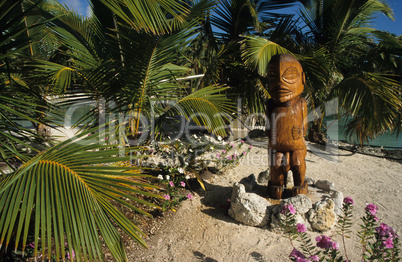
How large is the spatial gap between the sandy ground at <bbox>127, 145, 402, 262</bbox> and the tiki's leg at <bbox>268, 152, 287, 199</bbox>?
54 cm

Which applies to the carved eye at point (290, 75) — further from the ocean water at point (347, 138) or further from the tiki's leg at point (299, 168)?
the ocean water at point (347, 138)

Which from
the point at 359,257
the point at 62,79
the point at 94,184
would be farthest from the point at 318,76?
the point at 94,184

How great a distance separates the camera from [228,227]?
3.07 meters

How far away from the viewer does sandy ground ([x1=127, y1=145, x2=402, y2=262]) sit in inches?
102

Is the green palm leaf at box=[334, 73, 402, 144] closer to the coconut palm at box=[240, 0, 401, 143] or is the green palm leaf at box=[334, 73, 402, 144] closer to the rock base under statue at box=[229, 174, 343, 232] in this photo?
the coconut palm at box=[240, 0, 401, 143]

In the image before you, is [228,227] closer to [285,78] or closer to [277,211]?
[277,211]

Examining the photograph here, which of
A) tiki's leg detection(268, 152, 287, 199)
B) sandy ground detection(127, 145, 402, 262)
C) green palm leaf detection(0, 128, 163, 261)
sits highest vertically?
green palm leaf detection(0, 128, 163, 261)

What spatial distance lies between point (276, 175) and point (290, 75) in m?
1.27

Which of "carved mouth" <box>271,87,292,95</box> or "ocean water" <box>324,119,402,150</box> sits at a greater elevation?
"carved mouth" <box>271,87,292,95</box>

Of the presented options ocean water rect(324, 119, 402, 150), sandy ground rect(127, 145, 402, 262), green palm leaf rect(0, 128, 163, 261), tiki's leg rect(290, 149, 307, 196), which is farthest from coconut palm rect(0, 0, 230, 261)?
ocean water rect(324, 119, 402, 150)

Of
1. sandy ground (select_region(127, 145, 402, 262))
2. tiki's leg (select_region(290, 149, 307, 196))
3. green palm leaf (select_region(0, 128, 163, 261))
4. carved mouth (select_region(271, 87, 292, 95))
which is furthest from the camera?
tiki's leg (select_region(290, 149, 307, 196))

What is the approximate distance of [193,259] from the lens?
2531 millimetres

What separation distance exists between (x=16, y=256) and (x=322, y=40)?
679 centimetres

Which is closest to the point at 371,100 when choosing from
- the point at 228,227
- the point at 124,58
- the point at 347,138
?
the point at 228,227
